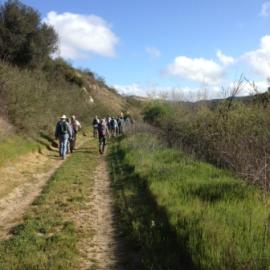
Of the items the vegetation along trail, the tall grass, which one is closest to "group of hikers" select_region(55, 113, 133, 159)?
the tall grass

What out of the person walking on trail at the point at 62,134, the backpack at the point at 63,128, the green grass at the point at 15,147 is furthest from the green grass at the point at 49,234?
the backpack at the point at 63,128

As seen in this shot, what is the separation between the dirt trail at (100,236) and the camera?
7.76m

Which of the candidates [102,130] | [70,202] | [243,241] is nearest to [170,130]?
[102,130]

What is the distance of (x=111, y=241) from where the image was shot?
8922 millimetres

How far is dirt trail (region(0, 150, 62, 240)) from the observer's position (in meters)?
11.0

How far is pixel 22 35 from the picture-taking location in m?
35.9

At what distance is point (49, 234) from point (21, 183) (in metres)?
6.73

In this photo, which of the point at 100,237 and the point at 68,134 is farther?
the point at 68,134

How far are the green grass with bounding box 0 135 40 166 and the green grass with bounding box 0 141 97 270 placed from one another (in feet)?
15.2

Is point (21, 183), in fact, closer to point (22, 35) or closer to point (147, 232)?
point (147, 232)

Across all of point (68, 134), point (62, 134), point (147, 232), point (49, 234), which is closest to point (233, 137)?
point (147, 232)

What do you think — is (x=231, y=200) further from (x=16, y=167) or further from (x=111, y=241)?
(x=16, y=167)

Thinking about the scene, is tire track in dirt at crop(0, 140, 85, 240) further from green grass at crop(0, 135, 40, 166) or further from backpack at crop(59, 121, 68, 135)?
backpack at crop(59, 121, 68, 135)

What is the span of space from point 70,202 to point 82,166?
776cm
